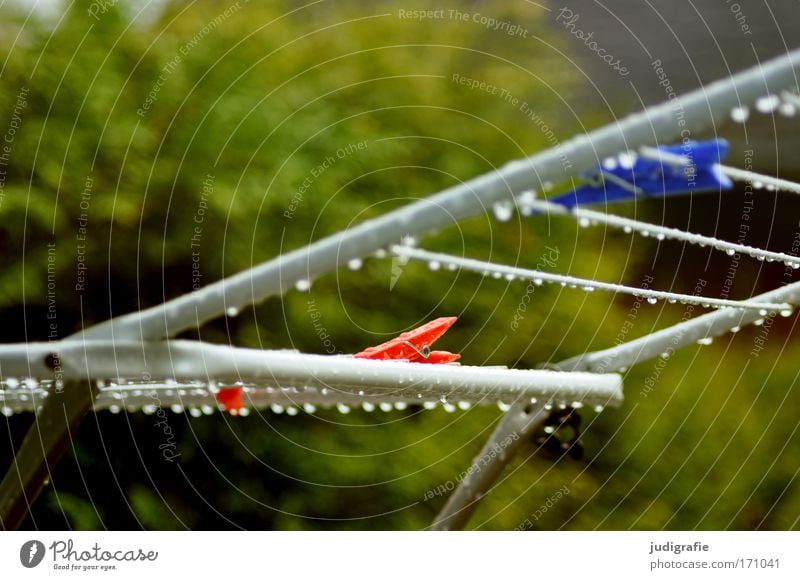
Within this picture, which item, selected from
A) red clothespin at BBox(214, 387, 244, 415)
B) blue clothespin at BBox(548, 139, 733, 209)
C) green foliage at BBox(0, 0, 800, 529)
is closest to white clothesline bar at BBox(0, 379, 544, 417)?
red clothespin at BBox(214, 387, 244, 415)

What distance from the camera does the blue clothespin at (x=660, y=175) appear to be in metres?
0.59

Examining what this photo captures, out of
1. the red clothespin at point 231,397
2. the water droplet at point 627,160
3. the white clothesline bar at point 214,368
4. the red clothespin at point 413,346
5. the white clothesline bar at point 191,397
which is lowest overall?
the white clothesline bar at point 214,368

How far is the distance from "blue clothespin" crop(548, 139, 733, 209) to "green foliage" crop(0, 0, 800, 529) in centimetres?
52

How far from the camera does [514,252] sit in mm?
1204

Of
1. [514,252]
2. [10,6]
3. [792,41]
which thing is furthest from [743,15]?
[10,6]

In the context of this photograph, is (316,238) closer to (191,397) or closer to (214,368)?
(191,397)

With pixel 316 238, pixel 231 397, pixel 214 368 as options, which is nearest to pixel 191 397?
pixel 231 397

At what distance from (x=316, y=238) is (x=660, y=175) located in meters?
0.57

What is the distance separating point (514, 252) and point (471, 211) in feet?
2.43

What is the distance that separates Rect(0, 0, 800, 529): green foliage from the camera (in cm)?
96

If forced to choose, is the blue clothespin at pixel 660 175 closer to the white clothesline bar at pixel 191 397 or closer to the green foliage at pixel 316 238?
the white clothesline bar at pixel 191 397
